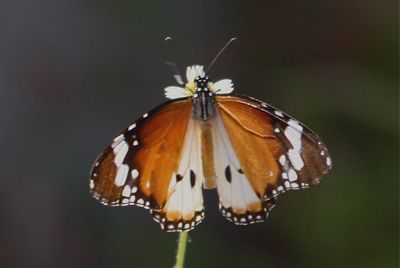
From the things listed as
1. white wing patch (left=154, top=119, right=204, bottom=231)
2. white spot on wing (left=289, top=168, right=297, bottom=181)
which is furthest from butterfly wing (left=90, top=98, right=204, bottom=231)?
white spot on wing (left=289, top=168, right=297, bottom=181)

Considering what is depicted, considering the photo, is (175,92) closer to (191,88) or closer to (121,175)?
(191,88)

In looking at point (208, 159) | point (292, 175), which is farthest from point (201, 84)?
point (292, 175)

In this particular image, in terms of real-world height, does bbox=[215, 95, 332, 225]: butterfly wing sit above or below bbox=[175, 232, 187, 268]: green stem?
above

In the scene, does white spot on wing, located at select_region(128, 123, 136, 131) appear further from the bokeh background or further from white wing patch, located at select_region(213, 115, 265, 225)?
the bokeh background

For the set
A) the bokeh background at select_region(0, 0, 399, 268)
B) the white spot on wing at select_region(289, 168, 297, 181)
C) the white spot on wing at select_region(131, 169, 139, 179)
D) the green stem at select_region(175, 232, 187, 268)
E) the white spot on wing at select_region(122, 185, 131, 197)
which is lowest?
the green stem at select_region(175, 232, 187, 268)

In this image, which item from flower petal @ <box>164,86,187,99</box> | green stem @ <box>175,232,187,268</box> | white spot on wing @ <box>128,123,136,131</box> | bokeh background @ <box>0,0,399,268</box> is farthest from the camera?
bokeh background @ <box>0,0,399,268</box>

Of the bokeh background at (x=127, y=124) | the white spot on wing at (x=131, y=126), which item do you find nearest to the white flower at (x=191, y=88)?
the white spot on wing at (x=131, y=126)

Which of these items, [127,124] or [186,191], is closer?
[186,191]
